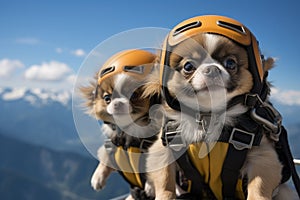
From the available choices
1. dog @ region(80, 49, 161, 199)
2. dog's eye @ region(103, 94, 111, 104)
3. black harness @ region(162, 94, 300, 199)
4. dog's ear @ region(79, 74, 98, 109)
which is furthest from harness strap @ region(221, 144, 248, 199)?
dog's ear @ region(79, 74, 98, 109)

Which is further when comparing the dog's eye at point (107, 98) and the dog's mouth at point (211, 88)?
the dog's eye at point (107, 98)

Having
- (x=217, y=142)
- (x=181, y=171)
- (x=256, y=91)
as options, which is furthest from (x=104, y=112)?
(x=256, y=91)

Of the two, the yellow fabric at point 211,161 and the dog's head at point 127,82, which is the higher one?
the dog's head at point 127,82

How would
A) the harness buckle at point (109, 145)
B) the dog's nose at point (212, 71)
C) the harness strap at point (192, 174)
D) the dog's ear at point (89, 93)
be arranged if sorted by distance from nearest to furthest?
the dog's nose at point (212, 71)
the harness strap at point (192, 174)
the harness buckle at point (109, 145)
the dog's ear at point (89, 93)

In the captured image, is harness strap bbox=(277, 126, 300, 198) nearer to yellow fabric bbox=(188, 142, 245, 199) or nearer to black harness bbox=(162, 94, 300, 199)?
black harness bbox=(162, 94, 300, 199)

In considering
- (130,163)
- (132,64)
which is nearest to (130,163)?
(130,163)

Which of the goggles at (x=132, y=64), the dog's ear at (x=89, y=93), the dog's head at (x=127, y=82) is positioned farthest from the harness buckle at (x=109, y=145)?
the goggles at (x=132, y=64)

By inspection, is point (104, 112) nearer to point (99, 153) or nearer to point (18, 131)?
point (99, 153)

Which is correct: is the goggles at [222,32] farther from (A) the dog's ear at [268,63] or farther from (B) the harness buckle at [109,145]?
(B) the harness buckle at [109,145]
